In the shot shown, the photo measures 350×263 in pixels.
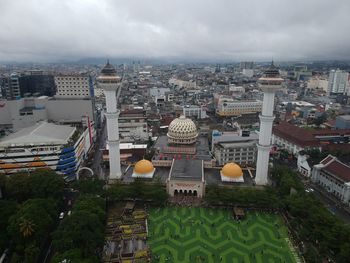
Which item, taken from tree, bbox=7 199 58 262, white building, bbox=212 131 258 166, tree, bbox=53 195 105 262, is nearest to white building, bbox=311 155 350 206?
white building, bbox=212 131 258 166

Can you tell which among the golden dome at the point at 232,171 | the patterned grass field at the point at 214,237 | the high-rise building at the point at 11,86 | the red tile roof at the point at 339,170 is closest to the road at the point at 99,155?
the patterned grass field at the point at 214,237

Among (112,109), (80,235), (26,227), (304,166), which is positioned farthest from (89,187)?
(304,166)

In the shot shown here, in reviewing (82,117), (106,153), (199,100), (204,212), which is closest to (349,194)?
(204,212)

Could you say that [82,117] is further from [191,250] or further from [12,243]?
[191,250]

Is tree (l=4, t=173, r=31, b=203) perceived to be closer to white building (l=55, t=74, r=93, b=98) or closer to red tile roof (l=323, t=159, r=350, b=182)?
red tile roof (l=323, t=159, r=350, b=182)

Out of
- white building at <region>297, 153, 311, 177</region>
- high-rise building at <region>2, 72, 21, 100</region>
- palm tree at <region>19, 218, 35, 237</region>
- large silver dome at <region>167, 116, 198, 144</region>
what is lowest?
white building at <region>297, 153, 311, 177</region>

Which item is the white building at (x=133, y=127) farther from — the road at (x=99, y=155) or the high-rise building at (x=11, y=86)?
the high-rise building at (x=11, y=86)
